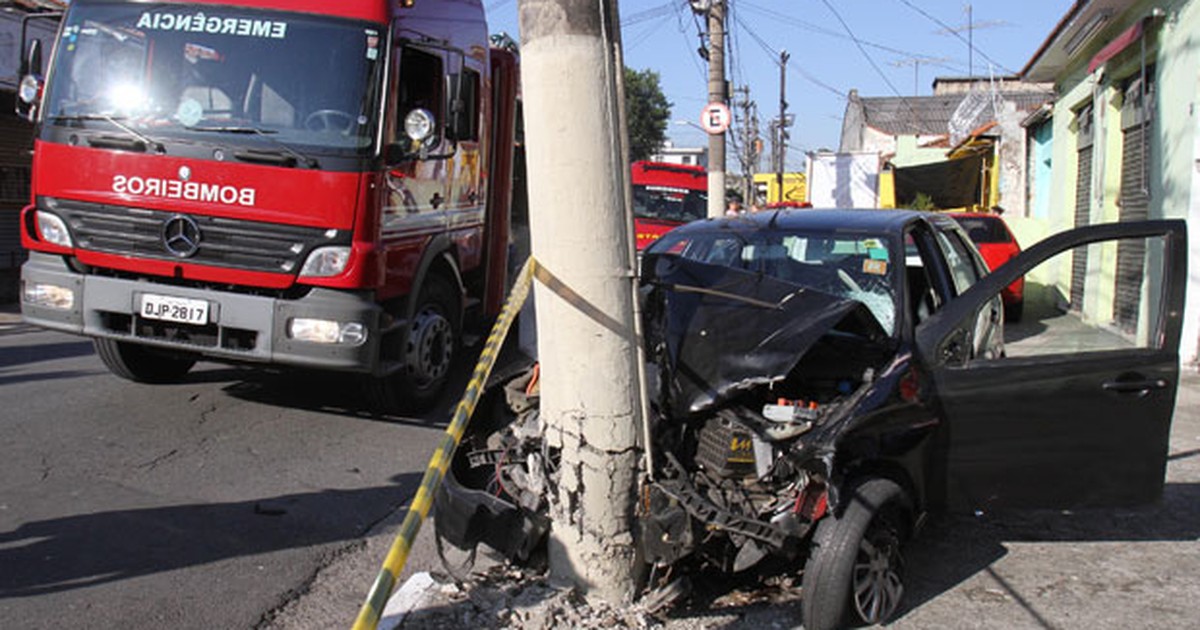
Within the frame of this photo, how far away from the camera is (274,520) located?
4488mm

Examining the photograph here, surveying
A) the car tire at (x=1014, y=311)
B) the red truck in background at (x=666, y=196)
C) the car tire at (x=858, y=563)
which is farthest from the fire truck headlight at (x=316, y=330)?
the red truck in background at (x=666, y=196)

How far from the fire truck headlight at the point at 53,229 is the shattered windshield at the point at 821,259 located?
3738 mm

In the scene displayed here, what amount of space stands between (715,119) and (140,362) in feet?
38.8

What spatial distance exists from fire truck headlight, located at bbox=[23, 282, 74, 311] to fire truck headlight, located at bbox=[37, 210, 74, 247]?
0.28 meters

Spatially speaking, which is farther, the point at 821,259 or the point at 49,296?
the point at 49,296

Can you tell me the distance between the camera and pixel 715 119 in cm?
1652

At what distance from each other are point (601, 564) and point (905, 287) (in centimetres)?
208

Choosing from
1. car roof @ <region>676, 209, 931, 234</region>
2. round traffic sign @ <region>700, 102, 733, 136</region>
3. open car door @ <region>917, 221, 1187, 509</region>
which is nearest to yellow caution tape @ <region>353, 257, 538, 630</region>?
open car door @ <region>917, 221, 1187, 509</region>

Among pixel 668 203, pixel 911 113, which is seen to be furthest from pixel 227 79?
pixel 911 113

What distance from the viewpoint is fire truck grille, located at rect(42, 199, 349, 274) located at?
18.1ft

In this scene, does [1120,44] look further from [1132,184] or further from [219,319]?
[219,319]

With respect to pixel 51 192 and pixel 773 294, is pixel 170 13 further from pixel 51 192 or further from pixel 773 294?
pixel 773 294

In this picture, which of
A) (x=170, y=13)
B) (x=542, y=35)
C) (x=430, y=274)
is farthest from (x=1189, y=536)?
(x=170, y=13)

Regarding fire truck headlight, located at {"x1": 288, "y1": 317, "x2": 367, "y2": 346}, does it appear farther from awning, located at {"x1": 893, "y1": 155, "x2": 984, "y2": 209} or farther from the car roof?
awning, located at {"x1": 893, "y1": 155, "x2": 984, "y2": 209}
